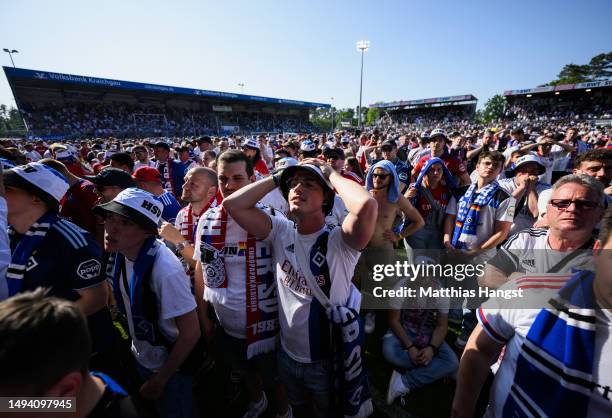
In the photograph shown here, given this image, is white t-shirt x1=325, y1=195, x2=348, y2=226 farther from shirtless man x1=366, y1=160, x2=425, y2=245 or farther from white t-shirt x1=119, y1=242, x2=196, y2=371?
white t-shirt x1=119, y1=242, x2=196, y2=371

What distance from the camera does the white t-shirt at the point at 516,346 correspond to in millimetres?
1056

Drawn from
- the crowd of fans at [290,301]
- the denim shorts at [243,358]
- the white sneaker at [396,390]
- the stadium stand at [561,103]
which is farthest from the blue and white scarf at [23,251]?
the stadium stand at [561,103]

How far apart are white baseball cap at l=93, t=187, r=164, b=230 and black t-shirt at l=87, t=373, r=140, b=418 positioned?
1053mm

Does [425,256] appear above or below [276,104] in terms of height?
below

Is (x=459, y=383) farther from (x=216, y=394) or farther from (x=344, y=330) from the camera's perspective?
(x=216, y=394)

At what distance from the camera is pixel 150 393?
1945 mm

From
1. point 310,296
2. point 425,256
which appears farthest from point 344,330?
point 425,256

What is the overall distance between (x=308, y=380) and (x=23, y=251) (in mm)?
2128

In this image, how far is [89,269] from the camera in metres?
1.96

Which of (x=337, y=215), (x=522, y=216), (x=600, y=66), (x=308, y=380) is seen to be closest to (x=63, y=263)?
(x=308, y=380)

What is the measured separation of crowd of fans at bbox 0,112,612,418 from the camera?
1.09 metres

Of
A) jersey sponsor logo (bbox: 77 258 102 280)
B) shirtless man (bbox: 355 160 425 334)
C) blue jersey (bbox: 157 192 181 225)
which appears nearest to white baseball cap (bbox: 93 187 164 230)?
jersey sponsor logo (bbox: 77 258 102 280)

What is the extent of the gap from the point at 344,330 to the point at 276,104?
52.2 metres

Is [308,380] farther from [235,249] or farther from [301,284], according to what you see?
[235,249]
